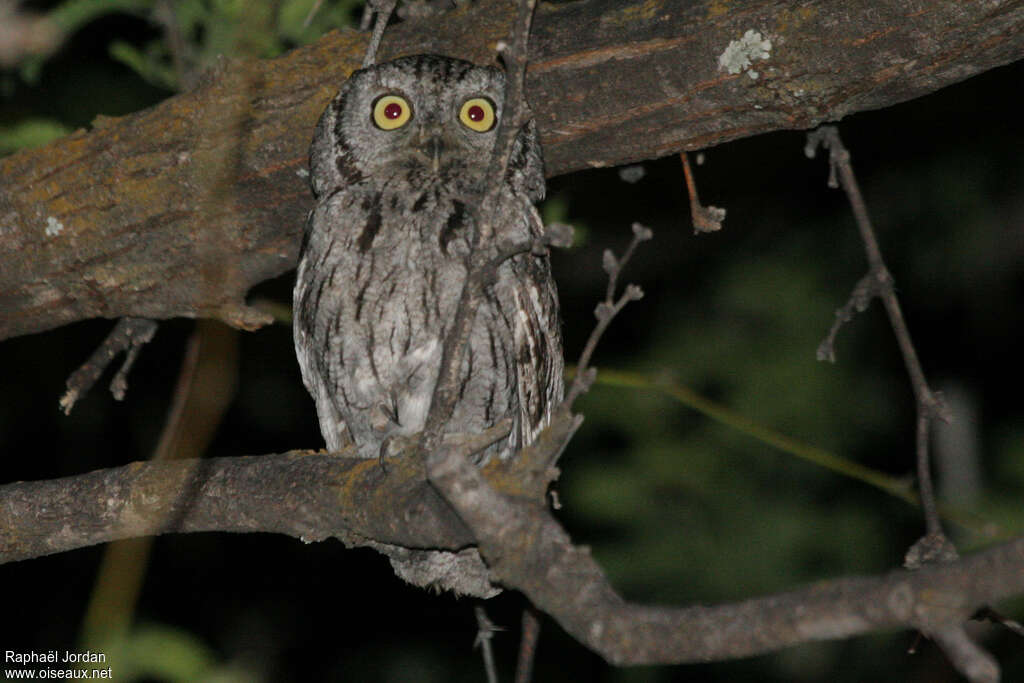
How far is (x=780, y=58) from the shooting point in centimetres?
236

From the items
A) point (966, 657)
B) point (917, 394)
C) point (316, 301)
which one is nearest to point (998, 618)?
point (917, 394)

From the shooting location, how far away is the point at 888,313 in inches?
96.2

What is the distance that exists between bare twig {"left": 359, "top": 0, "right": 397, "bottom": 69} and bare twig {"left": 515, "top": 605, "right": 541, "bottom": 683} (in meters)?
1.41

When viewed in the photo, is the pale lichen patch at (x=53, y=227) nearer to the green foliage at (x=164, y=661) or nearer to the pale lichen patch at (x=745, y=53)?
the green foliage at (x=164, y=661)

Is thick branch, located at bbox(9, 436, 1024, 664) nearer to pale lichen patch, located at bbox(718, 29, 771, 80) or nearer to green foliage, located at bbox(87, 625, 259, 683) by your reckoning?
green foliage, located at bbox(87, 625, 259, 683)

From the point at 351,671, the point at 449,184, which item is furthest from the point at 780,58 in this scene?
the point at 351,671

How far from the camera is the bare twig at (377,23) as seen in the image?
2553 millimetres

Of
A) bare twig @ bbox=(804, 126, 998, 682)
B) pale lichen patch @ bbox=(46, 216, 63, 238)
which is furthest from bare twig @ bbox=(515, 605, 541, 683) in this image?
pale lichen patch @ bbox=(46, 216, 63, 238)

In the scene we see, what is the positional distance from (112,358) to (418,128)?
108 cm

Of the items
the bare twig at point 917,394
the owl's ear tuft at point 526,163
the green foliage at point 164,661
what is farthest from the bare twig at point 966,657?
the owl's ear tuft at point 526,163

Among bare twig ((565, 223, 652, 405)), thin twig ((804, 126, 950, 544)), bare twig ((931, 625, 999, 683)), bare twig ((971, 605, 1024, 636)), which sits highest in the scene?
thin twig ((804, 126, 950, 544))

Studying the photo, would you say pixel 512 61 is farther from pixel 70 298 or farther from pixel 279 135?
pixel 70 298

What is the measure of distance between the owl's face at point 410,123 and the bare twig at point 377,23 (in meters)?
0.06

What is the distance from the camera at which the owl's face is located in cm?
271
